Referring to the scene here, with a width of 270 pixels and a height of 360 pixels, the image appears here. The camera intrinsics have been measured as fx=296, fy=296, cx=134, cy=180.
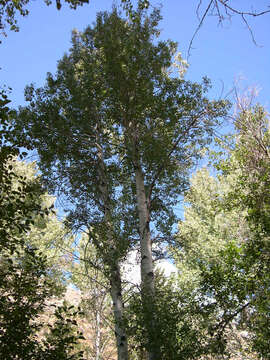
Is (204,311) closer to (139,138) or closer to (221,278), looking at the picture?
(221,278)

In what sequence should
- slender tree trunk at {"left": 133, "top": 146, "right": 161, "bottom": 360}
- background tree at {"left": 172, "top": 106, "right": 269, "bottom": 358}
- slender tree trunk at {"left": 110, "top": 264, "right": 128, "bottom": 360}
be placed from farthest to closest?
slender tree trunk at {"left": 110, "top": 264, "right": 128, "bottom": 360}, slender tree trunk at {"left": 133, "top": 146, "right": 161, "bottom": 360}, background tree at {"left": 172, "top": 106, "right": 269, "bottom": 358}

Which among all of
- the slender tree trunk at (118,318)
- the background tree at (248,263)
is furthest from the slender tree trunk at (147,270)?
the background tree at (248,263)

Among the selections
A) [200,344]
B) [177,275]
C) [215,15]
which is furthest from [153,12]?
[177,275]

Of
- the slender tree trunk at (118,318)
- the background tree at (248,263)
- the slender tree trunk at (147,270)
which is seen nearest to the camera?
the background tree at (248,263)

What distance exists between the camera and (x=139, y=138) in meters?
8.06

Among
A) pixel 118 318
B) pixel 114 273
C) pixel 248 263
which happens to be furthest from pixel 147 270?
pixel 248 263

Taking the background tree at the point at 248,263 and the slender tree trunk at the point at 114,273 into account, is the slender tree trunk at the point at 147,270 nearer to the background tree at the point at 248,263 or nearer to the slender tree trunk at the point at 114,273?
the slender tree trunk at the point at 114,273

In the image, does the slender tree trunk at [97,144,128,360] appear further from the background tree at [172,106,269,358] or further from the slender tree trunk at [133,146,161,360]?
the background tree at [172,106,269,358]

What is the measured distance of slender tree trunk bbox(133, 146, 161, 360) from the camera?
560cm

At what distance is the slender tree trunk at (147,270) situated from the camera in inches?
220

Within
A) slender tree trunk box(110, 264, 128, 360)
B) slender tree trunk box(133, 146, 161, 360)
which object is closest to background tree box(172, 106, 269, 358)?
slender tree trunk box(133, 146, 161, 360)

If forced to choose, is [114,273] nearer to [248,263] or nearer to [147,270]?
[147,270]

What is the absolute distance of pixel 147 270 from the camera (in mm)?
6891

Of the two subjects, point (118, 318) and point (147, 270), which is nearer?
point (118, 318)
